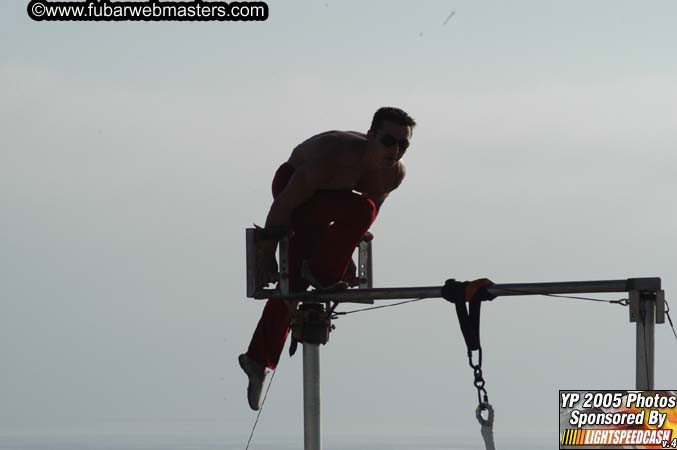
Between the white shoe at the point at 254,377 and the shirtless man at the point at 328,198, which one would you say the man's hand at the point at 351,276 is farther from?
the white shoe at the point at 254,377

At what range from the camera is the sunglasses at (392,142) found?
51.3ft

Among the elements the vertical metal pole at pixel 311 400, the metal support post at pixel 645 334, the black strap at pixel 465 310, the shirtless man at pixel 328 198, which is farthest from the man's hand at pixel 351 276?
the metal support post at pixel 645 334

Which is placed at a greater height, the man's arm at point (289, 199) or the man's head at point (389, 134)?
the man's head at point (389, 134)

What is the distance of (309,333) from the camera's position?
16.5 metres

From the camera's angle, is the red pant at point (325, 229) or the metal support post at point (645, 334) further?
the red pant at point (325, 229)

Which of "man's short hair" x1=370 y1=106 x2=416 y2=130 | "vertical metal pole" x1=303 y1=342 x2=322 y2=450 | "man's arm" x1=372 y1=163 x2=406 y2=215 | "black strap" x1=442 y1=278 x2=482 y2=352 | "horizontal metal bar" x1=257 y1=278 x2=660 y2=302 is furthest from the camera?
"man's arm" x1=372 y1=163 x2=406 y2=215

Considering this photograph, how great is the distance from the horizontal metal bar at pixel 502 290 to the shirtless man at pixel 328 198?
5.5 inches

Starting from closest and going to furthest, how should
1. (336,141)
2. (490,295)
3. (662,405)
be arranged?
(662,405) < (490,295) < (336,141)

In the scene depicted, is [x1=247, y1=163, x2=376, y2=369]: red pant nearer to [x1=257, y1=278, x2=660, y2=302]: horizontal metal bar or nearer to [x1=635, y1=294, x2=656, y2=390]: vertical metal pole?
[x1=257, y1=278, x2=660, y2=302]: horizontal metal bar

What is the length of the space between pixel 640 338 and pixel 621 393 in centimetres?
54

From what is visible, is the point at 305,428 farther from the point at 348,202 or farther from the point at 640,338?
the point at 640,338

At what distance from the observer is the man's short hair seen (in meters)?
15.6

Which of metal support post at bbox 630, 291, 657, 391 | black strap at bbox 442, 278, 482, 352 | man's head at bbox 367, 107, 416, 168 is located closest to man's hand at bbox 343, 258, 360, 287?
man's head at bbox 367, 107, 416, 168

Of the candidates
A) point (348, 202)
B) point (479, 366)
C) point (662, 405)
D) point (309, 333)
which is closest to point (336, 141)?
point (348, 202)
